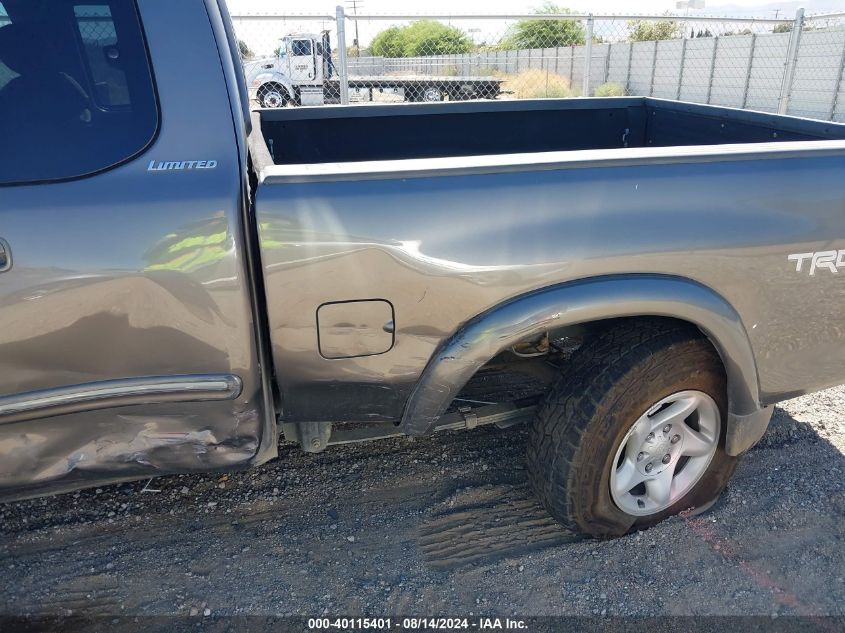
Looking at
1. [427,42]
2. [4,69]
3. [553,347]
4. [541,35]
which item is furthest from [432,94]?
[4,69]

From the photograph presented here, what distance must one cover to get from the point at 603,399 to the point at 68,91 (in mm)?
1898

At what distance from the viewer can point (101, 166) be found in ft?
6.07

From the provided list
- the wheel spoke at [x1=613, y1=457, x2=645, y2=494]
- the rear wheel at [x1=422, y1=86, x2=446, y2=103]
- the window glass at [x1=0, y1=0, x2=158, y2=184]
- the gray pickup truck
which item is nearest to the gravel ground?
the wheel spoke at [x1=613, y1=457, x2=645, y2=494]

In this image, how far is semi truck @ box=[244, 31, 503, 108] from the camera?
1466 centimetres

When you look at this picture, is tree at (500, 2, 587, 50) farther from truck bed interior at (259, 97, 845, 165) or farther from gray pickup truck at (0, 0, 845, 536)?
gray pickup truck at (0, 0, 845, 536)

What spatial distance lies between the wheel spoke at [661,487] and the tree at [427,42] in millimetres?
10757

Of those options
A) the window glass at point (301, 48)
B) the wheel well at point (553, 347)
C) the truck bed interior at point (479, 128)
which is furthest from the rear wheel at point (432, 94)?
the wheel well at point (553, 347)

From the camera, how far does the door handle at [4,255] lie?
176 cm

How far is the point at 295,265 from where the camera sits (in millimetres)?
1858

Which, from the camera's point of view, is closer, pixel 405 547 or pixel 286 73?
pixel 405 547

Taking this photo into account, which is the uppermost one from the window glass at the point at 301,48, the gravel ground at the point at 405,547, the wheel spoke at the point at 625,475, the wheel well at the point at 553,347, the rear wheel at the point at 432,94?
the window glass at the point at 301,48

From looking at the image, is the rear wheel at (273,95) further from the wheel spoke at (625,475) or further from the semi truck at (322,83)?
the wheel spoke at (625,475)

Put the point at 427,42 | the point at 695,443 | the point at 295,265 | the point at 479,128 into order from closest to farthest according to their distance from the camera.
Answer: the point at 295,265 < the point at 695,443 < the point at 479,128 < the point at 427,42

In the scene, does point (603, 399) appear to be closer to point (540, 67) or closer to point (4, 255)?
point (4, 255)
